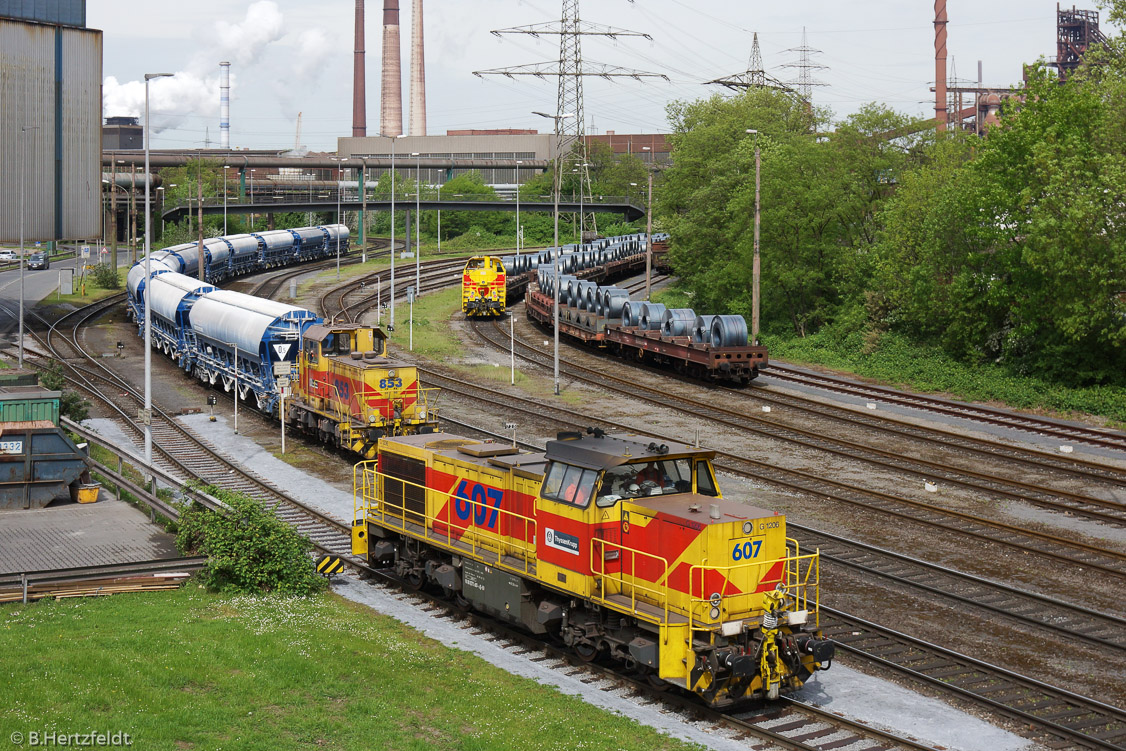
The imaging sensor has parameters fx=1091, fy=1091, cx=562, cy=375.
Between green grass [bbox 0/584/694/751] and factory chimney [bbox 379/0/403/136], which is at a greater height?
factory chimney [bbox 379/0/403/136]

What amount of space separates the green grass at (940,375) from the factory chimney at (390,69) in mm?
119906

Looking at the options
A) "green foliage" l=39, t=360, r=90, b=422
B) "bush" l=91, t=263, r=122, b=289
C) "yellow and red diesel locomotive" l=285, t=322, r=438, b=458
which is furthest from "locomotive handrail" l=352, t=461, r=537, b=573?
"bush" l=91, t=263, r=122, b=289

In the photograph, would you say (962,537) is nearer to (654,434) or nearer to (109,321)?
(654,434)

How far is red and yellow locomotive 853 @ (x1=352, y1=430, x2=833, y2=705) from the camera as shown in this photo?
1371 cm

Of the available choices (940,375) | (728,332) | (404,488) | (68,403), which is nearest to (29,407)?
(68,403)

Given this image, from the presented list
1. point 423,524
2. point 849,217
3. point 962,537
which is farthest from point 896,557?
point 849,217

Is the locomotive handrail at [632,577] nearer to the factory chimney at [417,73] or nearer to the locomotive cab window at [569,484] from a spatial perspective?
the locomotive cab window at [569,484]

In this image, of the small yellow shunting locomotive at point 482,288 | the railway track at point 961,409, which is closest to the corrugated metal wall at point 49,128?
the small yellow shunting locomotive at point 482,288

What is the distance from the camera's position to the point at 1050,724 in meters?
13.8

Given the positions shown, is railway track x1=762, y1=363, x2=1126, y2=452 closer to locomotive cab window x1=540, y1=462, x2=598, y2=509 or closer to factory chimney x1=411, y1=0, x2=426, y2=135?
locomotive cab window x1=540, y1=462, x2=598, y2=509

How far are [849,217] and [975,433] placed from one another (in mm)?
22768

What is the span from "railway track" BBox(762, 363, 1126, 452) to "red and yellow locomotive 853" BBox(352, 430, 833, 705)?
19306mm

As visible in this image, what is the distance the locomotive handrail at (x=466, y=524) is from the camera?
16.4 m

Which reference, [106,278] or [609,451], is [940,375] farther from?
[106,278]
